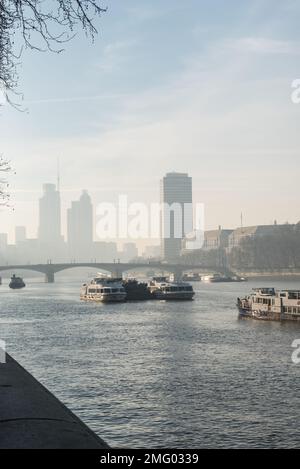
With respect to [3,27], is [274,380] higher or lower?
lower

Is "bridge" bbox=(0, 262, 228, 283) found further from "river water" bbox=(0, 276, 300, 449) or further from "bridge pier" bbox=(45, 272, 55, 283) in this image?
"river water" bbox=(0, 276, 300, 449)

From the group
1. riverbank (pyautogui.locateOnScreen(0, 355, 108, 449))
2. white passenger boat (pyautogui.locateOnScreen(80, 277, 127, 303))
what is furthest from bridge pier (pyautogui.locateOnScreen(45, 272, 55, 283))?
riverbank (pyautogui.locateOnScreen(0, 355, 108, 449))

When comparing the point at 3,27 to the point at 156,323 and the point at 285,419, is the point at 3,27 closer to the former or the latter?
the point at 285,419

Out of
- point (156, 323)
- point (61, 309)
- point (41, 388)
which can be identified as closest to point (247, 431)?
point (41, 388)

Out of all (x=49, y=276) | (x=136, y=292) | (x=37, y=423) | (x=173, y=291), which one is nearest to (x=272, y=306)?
(x=173, y=291)

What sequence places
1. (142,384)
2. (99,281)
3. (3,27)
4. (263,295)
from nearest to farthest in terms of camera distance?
(3,27), (142,384), (263,295), (99,281)

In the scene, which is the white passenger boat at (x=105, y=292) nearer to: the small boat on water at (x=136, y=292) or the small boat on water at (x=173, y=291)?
the small boat on water at (x=136, y=292)

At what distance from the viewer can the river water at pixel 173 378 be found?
18359 millimetres

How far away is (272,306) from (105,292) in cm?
3564

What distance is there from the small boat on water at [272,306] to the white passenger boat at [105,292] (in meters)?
30.9

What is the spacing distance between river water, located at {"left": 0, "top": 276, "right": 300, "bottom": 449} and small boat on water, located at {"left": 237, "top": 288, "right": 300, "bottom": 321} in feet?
11.7

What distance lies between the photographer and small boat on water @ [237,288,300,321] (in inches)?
2228

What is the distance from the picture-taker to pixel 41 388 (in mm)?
16375
